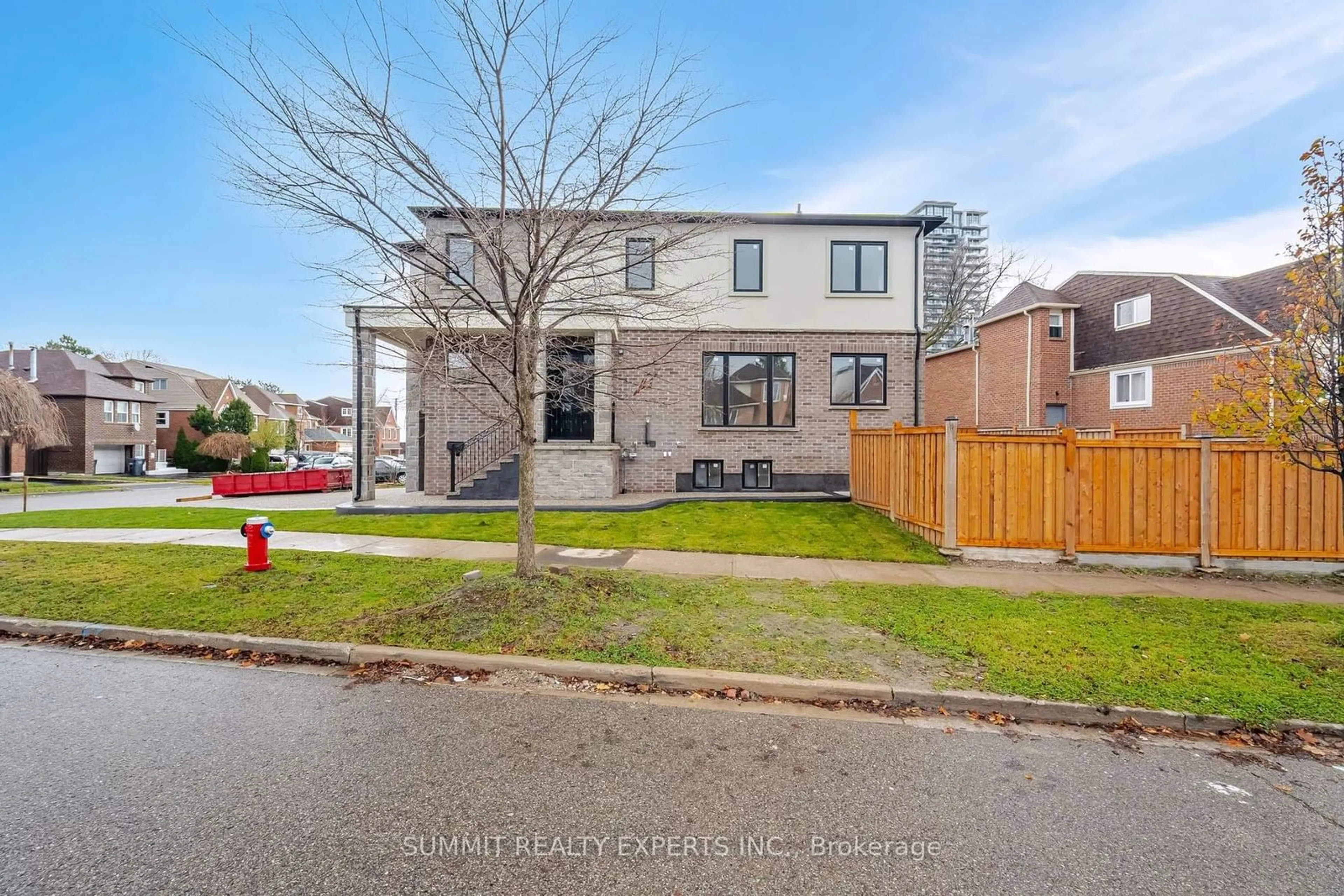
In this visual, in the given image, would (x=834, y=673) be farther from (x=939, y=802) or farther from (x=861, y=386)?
(x=861, y=386)

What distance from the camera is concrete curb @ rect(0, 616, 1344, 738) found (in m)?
3.85

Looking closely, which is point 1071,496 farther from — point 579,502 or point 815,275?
point 579,502

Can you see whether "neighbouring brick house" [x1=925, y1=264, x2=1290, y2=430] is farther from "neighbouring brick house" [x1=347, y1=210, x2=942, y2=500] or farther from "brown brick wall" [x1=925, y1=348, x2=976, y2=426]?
"neighbouring brick house" [x1=347, y1=210, x2=942, y2=500]

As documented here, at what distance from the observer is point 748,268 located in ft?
48.0

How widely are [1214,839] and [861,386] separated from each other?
12.8m

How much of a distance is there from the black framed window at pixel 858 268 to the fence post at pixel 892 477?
225 inches

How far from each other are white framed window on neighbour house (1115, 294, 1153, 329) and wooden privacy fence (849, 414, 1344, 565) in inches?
589

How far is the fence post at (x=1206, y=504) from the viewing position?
804cm

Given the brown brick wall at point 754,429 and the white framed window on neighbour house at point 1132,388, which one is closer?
the brown brick wall at point 754,429

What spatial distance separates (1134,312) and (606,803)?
25.9 m

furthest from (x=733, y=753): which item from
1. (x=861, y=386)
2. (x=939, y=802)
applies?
(x=861, y=386)

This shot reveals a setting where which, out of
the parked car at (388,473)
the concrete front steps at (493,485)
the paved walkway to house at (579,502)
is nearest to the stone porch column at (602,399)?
the paved walkway to house at (579,502)

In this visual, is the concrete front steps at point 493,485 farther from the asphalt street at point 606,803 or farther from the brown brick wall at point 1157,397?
the brown brick wall at point 1157,397

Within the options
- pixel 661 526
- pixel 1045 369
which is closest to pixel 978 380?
pixel 1045 369
